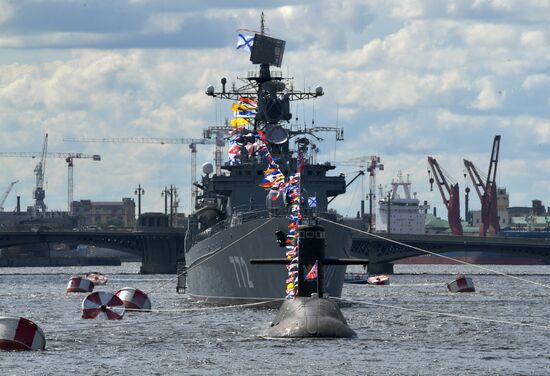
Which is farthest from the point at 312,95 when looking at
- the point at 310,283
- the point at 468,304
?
the point at 310,283

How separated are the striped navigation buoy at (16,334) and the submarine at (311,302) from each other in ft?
33.4

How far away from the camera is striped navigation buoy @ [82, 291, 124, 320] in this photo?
273ft

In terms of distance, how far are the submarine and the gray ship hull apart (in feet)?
70.2

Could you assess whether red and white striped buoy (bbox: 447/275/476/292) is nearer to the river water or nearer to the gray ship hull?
the river water

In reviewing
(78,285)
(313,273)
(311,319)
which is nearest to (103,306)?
(313,273)

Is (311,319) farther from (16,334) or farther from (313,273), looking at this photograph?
(16,334)

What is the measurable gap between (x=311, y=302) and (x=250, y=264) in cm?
2923

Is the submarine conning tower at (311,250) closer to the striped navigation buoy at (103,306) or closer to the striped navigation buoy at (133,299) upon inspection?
the striped navigation buoy at (103,306)

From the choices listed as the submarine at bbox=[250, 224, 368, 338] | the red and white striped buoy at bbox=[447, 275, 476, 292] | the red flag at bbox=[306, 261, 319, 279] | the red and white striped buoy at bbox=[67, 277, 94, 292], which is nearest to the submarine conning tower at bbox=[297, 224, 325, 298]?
the submarine at bbox=[250, 224, 368, 338]

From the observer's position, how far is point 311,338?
215ft

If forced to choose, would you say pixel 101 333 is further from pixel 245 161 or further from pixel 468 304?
pixel 468 304

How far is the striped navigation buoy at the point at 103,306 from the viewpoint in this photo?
8306 centimetres

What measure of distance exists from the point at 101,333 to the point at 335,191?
34226 millimetres

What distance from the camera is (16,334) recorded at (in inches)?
2562
